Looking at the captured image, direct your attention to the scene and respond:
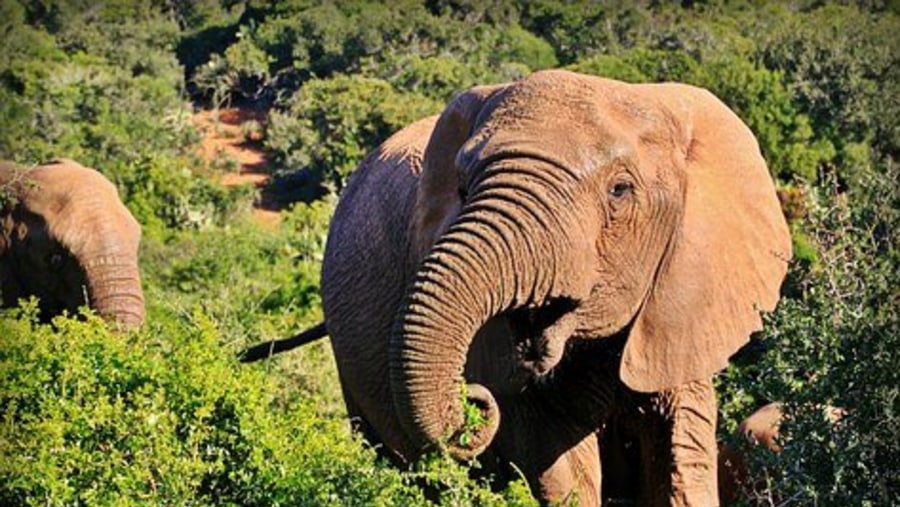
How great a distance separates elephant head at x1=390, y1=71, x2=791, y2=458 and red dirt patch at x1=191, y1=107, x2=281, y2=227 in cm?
2163

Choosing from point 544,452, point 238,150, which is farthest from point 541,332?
point 238,150

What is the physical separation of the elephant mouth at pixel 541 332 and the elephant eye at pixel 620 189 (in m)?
0.31

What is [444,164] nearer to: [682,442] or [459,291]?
[459,291]

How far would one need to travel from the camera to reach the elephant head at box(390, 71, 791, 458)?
13.6 feet

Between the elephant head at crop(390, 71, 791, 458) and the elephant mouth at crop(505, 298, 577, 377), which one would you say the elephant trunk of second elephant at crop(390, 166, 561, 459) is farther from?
the elephant mouth at crop(505, 298, 577, 377)

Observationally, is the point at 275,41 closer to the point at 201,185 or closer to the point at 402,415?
the point at 201,185

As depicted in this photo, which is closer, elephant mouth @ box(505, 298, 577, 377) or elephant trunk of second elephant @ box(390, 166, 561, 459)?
elephant trunk of second elephant @ box(390, 166, 561, 459)

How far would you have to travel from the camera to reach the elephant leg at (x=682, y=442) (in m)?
4.89

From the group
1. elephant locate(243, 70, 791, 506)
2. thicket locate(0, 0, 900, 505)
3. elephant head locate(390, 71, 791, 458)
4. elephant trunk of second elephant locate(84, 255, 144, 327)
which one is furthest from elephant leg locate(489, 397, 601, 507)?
elephant trunk of second elephant locate(84, 255, 144, 327)

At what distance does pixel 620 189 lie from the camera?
4363 mm

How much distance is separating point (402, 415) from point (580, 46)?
3748cm

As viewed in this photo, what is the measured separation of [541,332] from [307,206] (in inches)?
723

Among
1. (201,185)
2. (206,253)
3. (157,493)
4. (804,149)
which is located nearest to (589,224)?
(157,493)

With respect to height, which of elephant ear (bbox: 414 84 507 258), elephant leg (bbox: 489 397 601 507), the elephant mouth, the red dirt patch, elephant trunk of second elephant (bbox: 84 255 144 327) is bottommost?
the red dirt patch
